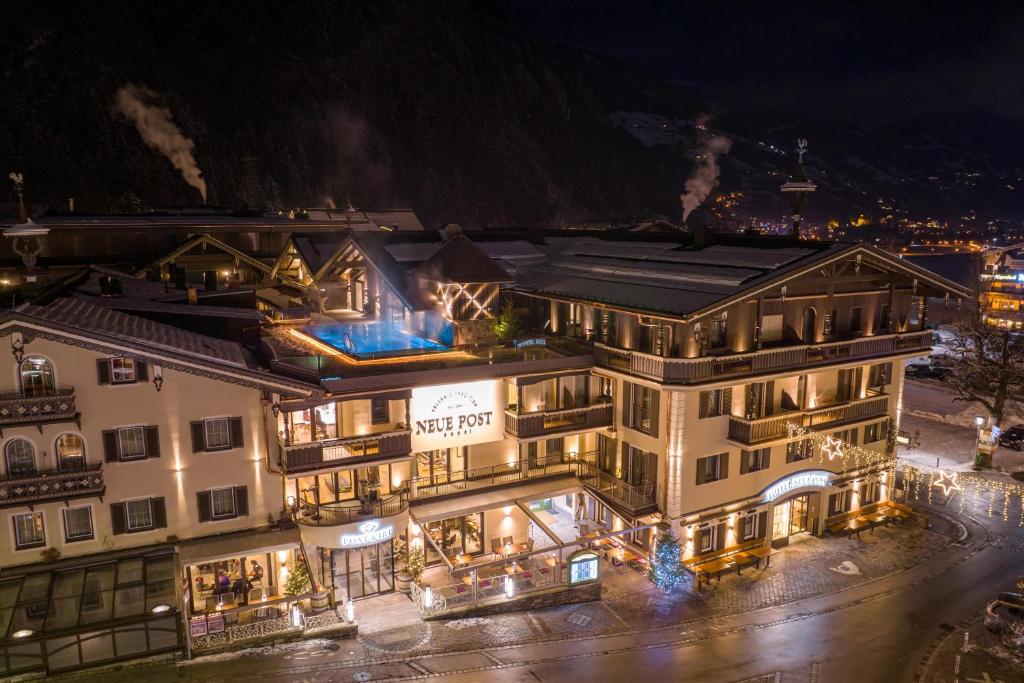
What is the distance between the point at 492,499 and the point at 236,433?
11024 mm

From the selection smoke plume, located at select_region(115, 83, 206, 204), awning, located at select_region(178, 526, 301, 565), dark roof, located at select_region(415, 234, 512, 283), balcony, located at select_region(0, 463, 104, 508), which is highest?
smoke plume, located at select_region(115, 83, 206, 204)

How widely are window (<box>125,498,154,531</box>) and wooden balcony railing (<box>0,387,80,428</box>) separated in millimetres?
3790

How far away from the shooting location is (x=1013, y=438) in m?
46.2

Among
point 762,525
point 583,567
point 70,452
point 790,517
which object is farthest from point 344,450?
point 790,517

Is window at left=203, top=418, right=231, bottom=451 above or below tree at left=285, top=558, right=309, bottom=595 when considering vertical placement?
above

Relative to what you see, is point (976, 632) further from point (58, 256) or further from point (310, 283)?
point (58, 256)

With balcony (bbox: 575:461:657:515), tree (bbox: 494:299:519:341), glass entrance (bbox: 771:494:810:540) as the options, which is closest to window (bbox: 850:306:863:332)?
glass entrance (bbox: 771:494:810:540)

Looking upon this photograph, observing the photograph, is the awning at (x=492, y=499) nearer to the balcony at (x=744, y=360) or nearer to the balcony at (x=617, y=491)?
the balcony at (x=617, y=491)

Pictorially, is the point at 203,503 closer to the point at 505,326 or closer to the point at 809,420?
the point at 505,326

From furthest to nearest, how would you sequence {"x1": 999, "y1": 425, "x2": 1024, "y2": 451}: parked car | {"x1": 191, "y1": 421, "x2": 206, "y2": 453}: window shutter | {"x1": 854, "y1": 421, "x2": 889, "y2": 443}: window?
1. {"x1": 999, "y1": 425, "x2": 1024, "y2": 451}: parked car
2. {"x1": 854, "y1": 421, "x2": 889, "y2": 443}: window
3. {"x1": 191, "y1": 421, "x2": 206, "y2": 453}: window shutter

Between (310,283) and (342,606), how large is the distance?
22.1m

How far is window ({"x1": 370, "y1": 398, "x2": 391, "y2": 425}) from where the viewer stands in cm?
2769

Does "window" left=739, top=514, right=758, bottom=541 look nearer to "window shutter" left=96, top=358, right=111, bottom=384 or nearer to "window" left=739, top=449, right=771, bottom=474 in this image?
"window" left=739, top=449, right=771, bottom=474

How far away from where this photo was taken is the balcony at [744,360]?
27.7 m
